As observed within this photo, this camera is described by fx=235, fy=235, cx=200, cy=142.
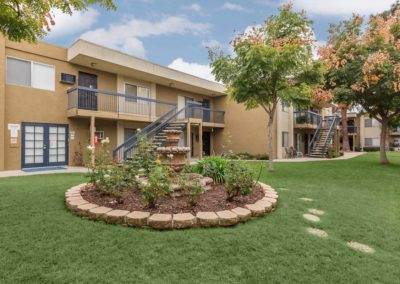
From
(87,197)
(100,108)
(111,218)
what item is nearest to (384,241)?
(111,218)

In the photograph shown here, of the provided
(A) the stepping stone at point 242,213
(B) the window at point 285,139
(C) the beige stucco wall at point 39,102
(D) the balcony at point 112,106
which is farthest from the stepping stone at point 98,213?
(B) the window at point 285,139

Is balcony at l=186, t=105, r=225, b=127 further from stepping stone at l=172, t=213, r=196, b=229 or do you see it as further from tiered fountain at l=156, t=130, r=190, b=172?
stepping stone at l=172, t=213, r=196, b=229

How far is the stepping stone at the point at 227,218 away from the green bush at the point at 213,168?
2.46 m

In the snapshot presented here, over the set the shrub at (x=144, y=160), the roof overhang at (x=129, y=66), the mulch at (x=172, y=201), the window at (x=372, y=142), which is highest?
the roof overhang at (x=129, y=66)

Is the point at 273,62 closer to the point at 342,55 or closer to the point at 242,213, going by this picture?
the point at 342,55

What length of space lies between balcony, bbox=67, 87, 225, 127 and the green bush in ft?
22.8

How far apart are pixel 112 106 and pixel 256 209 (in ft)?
37.1

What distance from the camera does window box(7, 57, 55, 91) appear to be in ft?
33.8

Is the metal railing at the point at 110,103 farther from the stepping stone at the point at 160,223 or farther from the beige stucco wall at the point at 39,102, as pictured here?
the stepping stone at the point at 160,223

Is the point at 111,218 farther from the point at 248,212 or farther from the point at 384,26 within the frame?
the point at 384,26

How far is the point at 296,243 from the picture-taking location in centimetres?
304

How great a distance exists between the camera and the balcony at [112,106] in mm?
11117

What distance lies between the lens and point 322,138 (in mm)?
20922

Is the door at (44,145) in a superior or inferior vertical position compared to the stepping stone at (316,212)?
superior
